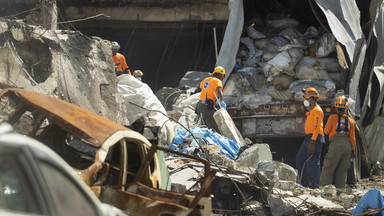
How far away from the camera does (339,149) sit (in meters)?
9.55

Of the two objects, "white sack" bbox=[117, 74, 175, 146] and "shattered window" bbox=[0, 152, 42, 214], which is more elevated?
"white sack" bbox=[117, 74, 175, 146]

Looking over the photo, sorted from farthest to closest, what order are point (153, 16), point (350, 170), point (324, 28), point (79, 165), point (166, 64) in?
point (166, 64) < point (153, 16) < point (324, 28) < point (350, 170) < point (79, 165)

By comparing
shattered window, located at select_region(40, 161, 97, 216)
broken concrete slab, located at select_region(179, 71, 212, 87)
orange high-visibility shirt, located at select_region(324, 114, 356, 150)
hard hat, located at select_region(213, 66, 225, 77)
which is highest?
broken concrete slab, located at select_region(179, 71, 212, 87)

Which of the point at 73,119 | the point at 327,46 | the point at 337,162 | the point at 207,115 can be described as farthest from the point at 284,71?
the point at 73,119

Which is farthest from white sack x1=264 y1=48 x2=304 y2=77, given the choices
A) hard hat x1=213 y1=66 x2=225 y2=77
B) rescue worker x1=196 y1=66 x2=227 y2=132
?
rescue worker x1=196 y1=66 x2=227 y2=132

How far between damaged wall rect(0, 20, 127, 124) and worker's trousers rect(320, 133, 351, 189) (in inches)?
132

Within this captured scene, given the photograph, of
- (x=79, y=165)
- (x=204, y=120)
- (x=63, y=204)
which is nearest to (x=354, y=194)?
(x=204, y=120)

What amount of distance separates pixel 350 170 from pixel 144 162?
6.55 metres

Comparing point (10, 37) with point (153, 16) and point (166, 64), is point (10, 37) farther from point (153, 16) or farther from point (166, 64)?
point (166, 64)

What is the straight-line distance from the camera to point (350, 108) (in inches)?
427

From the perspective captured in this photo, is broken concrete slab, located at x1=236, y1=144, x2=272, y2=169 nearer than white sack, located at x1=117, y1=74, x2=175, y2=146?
Yes

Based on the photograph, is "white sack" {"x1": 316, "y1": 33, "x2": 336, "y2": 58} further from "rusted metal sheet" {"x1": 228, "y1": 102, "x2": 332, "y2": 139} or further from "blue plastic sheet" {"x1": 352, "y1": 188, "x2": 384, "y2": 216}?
"blue plastic sheet" {"x1": 352, "y1": 188, "x2": 384, "y2": 216}

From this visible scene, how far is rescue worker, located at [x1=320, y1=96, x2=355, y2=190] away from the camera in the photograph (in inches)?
376

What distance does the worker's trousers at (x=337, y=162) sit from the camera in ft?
31.3
